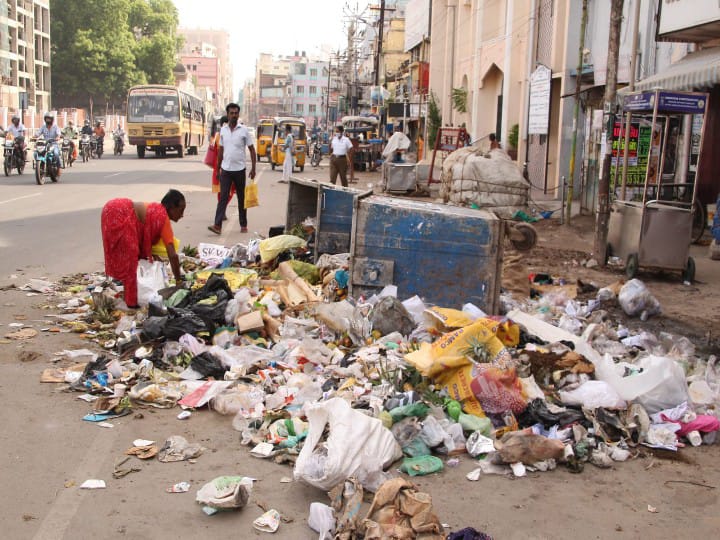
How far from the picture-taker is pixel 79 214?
45.9ft

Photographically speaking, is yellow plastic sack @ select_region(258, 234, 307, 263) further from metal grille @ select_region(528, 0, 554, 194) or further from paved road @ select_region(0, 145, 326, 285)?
metal grille @ select_region(528, 0, 554, 194)

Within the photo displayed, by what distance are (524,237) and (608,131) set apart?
12.3ft

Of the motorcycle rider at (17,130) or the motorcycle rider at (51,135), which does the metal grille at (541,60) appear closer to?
the motorcycle rider at (51,135)

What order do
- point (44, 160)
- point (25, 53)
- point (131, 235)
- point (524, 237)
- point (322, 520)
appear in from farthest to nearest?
point (25, 53)
point (44, 160)
point (524, 237)
point (131, 235)
point (322, 520)

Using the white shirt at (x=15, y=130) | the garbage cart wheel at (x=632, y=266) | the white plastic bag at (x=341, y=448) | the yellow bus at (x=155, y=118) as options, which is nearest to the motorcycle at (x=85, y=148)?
the yellow bus at (x=155, y=118)

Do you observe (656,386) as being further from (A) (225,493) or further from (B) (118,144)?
(B) (118,144)

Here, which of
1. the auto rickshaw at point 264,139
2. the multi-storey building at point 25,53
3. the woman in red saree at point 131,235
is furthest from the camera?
the multi-storey building at point 25,53

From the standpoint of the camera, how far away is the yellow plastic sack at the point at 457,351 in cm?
508

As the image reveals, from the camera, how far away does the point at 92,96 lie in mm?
78562

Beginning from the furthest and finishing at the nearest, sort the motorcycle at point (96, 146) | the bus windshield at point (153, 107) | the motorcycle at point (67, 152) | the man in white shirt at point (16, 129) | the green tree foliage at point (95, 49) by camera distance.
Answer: the green tree foliage at point (95, 49), the bus windshield at point (153, 107), the motorcycle at point (96, 146), the motorcycle at point (67, 152), the man in white shirt at point (16, 129)

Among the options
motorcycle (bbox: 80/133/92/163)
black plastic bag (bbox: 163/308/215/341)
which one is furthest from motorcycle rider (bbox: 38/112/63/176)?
black plastic bag (bbox: 163/308/215/341)

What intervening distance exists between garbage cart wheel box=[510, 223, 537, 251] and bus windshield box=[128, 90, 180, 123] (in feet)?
102

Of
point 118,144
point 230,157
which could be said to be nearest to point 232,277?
point 230,157

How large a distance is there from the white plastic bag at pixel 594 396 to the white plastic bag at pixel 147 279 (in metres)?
3.69
